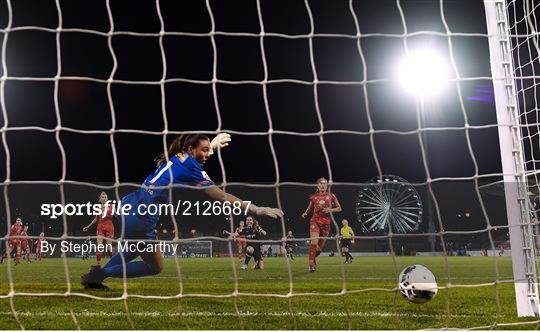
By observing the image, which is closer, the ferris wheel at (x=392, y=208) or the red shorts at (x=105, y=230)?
the red shorts at (x=105, y=230)

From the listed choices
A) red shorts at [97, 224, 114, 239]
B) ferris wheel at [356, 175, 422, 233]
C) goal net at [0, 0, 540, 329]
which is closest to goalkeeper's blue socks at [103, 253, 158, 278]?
red shorts at [97, 224, 114, 239]

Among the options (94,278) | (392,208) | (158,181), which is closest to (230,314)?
(158,181)

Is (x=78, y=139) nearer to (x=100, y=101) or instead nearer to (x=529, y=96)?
(x=100, y=101)

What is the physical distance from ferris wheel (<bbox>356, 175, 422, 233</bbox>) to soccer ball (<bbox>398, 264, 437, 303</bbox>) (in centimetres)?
1228

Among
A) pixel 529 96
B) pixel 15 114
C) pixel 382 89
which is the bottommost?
pixel 529 96

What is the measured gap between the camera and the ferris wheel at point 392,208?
16750 millimetres

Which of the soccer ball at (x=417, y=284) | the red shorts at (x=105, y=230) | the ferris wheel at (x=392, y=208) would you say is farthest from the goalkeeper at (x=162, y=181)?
the ferris wheel at (x=392, y=208)

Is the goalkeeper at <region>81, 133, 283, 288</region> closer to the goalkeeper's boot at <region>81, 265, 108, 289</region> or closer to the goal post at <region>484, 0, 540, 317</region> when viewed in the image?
the goalkeeper's boot at <region>81, 265, 108, 289</region>

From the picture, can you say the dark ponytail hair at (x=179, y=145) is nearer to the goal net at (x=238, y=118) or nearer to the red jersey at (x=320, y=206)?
the red jersey at (x=320, y=206)

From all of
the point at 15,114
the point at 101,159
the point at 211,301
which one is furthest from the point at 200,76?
the point at 211,301

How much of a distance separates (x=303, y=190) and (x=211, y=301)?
10.6m

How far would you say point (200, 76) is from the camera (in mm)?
15141

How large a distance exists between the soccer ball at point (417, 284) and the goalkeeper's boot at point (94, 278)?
8.87ft

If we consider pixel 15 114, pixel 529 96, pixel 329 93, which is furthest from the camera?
pixel 329 93
